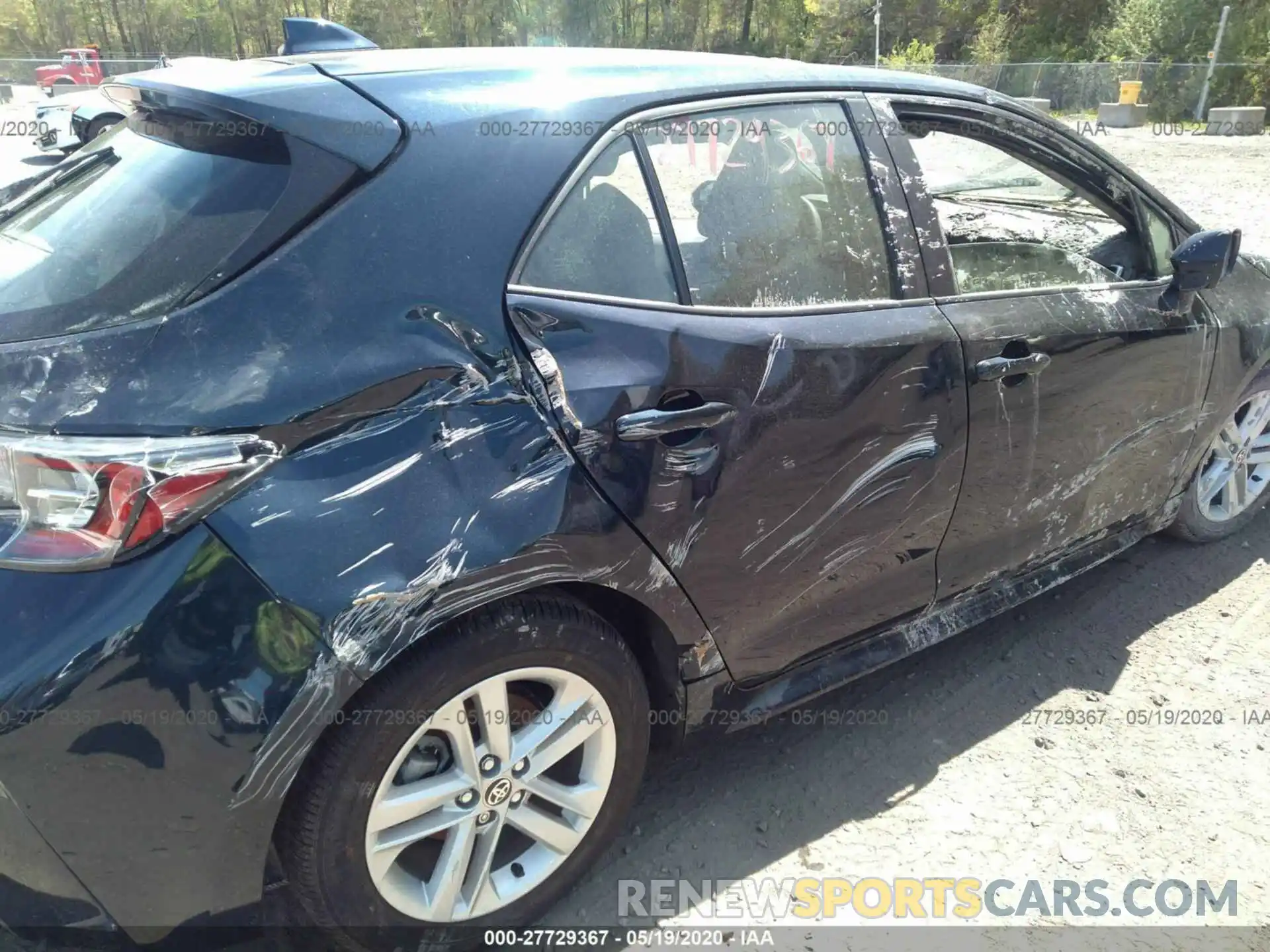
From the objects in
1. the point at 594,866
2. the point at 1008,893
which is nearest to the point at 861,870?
the point at 1008,893

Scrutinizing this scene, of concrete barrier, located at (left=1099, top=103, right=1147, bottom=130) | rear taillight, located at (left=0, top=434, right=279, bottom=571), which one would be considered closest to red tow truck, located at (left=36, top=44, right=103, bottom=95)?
concrete barrier, located at (left=1099, top=103, right=1147, bottom=130)

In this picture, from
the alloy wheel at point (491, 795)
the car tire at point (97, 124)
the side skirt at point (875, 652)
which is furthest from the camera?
the car tire at point (97, 124)

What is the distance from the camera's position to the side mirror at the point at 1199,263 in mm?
2818

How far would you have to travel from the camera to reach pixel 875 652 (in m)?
2.54

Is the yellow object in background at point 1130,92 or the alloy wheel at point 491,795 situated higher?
the alloy wheel at point 491,795

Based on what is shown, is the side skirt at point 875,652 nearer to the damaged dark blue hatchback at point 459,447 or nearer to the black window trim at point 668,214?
the damaged dark blue hatchback at point 459,447

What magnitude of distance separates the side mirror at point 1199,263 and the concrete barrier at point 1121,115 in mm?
23603

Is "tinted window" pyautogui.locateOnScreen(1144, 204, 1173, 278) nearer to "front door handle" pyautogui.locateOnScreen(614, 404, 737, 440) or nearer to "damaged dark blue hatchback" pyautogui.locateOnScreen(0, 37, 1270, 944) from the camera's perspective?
"damaged dark blue hatchback" pyautogui.locateOnScreen(0, 37, 1270, 944)

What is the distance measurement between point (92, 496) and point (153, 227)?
589mm

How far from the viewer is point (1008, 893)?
2.24 metres

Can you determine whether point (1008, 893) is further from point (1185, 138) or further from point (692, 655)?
point (1185, 138)

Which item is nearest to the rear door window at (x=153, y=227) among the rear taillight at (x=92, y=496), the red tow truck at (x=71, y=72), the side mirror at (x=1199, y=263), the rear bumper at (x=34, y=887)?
the rear taillight at (x=92, y=496)

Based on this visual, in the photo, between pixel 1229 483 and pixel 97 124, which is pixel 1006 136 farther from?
pixel 97 124

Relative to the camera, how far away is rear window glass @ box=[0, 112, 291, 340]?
1.59 metres
